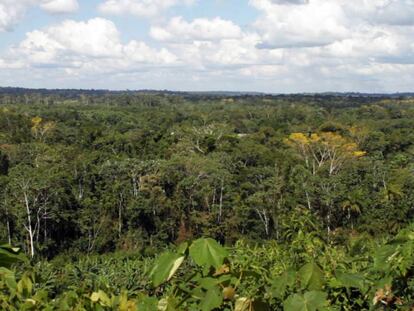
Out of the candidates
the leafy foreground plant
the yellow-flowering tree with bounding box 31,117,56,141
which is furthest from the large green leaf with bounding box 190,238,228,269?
the yellow-flowering tree with bounding box 31,117,56,141

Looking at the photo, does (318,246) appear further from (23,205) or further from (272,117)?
(272,117)

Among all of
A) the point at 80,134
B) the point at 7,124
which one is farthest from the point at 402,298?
the point at 7,124

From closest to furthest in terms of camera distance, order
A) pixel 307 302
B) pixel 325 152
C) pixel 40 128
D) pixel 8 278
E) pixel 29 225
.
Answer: pixel 307 302
pixel 8 278
pixel 29 225
pixel 325 152
pixel 40 128

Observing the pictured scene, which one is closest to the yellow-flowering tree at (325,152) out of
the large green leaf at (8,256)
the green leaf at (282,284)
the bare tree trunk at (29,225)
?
the bare tree trunk at (29,225)

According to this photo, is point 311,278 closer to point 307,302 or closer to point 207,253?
point 307,302

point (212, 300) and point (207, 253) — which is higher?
point (207, 253)

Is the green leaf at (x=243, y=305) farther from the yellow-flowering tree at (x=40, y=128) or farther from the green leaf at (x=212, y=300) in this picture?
the yellow-flowering tree at (x=40, y=128)

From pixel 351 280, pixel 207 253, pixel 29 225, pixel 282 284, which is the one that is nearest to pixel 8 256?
pixel 207 253
